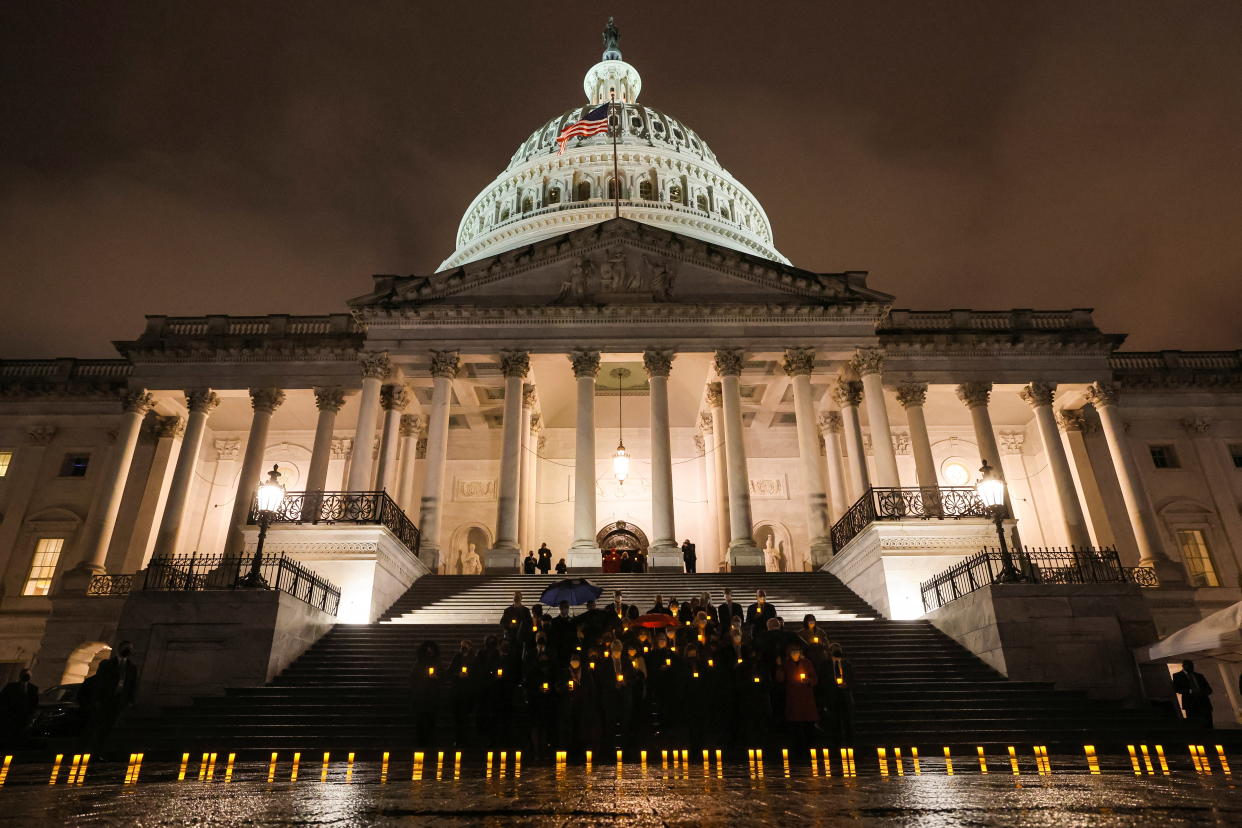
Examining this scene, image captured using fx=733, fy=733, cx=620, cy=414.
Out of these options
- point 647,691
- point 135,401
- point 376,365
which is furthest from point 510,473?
point 135,401

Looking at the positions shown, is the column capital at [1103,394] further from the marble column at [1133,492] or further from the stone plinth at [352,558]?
the stone plinth at [352,558]

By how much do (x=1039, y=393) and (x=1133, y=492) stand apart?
5197 millimetres

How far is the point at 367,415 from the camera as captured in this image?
91.7ft

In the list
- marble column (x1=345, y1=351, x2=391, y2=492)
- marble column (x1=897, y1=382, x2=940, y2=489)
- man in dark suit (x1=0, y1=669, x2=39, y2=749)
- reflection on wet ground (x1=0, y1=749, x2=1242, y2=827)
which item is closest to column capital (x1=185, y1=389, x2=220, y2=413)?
marble column (x1=345, y1=351, x2=391, y2=492)

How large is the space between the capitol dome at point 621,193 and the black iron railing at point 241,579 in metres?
35.9

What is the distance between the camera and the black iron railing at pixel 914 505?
23.5 metres

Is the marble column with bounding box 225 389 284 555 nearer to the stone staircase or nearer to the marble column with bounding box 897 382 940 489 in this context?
the stone staircase

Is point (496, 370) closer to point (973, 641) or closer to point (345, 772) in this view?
point (973, 641)

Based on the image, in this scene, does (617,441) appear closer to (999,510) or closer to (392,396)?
(392,396)

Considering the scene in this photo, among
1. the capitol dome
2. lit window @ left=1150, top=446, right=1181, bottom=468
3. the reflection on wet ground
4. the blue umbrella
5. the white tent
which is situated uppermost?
the capitol dome

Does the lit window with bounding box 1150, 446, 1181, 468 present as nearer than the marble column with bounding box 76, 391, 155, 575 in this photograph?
No

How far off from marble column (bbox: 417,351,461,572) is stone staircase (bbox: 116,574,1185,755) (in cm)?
811

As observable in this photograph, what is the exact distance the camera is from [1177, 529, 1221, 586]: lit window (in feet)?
102

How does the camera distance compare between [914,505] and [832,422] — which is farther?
[832,422]
